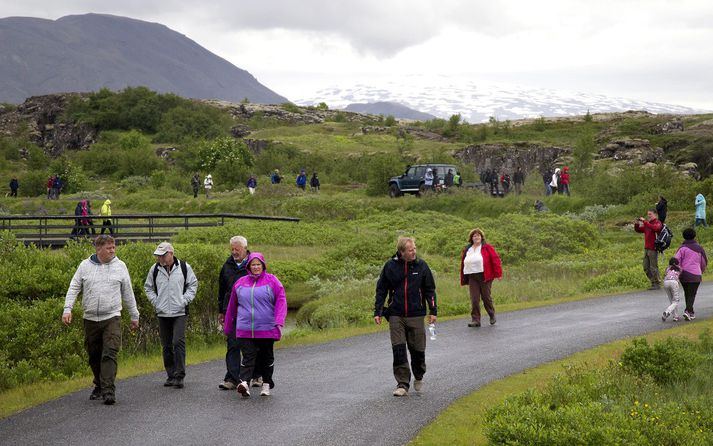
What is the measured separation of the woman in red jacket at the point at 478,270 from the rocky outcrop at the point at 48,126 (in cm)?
9280

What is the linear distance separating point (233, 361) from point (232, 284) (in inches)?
40.9

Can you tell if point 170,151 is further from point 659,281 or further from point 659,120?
point 659,281

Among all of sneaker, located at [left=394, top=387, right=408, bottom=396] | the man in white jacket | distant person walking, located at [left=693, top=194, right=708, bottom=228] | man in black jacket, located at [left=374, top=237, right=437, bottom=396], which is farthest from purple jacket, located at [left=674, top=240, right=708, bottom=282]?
distant person walking, located at [left=693, top=194, right=708, bottom=228]

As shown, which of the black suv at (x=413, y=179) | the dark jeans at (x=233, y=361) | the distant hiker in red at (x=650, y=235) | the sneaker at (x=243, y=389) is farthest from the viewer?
the black suv at (x=413, y=179)

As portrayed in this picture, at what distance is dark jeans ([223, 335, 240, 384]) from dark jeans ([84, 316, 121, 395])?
1462 mm

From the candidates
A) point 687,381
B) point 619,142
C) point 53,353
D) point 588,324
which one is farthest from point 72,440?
point 619,142

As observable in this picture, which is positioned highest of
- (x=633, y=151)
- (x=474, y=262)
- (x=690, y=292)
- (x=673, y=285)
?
(x=633, y=151)

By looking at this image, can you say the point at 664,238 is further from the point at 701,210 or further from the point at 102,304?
the point at 701,210

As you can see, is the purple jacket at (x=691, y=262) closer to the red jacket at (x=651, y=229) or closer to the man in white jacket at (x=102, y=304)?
the red jacket at (x=651, y=229)

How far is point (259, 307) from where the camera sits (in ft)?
37.1

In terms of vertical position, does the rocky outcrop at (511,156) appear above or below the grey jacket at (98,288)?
above

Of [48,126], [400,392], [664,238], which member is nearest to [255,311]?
[400,392]

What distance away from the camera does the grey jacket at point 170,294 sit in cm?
1198

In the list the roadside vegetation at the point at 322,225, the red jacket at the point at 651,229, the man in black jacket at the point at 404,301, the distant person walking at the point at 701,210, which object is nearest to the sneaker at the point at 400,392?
the man in black jacket at the point at 404,301
